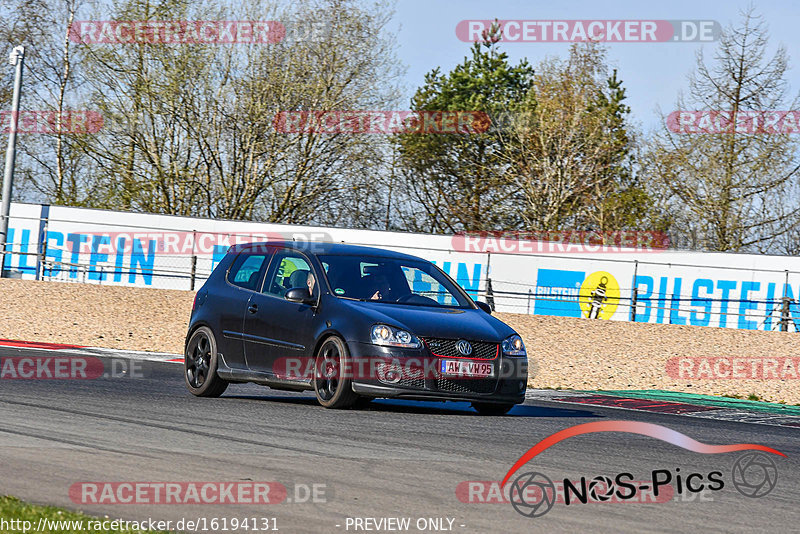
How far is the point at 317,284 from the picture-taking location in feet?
35.9

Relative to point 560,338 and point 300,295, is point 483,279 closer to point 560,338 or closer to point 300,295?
point 560,338

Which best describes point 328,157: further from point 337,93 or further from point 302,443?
point 302,443

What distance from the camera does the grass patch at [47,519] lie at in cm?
480

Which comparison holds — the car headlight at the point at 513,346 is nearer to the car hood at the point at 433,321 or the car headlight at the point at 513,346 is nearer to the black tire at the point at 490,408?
the car hood at the point at 433,321

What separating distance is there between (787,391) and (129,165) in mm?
28565

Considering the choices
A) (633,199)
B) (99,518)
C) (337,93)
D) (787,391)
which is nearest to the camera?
(99,518)

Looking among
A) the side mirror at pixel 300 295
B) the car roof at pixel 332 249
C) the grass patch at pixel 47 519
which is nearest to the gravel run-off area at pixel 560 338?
the car roof at pixel 332 249

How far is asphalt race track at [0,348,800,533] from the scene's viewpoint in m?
5.76

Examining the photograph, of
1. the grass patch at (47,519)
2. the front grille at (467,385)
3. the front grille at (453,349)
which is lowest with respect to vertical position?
the grass patch at (47,519)

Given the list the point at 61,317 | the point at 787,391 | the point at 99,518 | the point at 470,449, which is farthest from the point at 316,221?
the point at 99,518

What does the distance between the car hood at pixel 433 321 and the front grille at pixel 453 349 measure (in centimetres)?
4

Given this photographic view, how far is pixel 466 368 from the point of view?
10.2 metres

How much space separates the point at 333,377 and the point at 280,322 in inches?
35.2

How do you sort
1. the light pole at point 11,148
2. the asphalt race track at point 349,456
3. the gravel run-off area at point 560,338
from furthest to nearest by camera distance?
1. the light pole at point 11,148
2. the gravel run-off area at point 560,338
3. the asphalt race track at point 349,456
